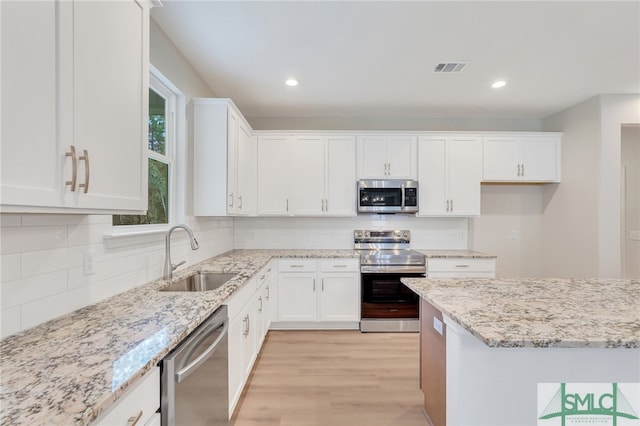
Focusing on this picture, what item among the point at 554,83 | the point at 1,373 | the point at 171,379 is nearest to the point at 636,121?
the point at 554,83

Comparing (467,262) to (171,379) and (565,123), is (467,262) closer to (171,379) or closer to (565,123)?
(565,123)

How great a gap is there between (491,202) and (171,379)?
429 cm

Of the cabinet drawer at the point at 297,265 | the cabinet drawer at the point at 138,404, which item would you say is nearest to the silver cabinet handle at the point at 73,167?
the cabinet drawer at the point at 138,404

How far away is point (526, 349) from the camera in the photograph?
128cm

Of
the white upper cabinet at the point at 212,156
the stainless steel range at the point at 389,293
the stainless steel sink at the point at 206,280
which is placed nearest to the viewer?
the stainless steel sink at the point at 206,280

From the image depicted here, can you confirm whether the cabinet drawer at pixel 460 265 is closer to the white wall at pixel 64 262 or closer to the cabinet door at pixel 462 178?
the cabinet door at pixel 462 178

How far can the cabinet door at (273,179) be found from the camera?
12.6 feet

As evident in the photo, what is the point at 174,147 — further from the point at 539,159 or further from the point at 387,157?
the point at 539,159

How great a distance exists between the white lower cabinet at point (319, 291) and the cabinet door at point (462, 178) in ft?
4.83

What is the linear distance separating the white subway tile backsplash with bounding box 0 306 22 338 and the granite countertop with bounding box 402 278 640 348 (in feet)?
5.51

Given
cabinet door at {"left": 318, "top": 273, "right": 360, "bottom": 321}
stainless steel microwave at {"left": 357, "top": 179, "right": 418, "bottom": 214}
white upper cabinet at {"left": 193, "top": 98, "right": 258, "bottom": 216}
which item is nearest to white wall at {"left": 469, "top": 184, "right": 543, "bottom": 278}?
stainless steel microwave at {"left": 357, "top": 179, "right": 418, "bottom": 214}

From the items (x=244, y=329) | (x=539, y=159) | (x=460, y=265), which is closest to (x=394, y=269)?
(x=460, y=265)

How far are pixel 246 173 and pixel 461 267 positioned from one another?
2.66 meters

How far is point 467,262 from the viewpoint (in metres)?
3.57
